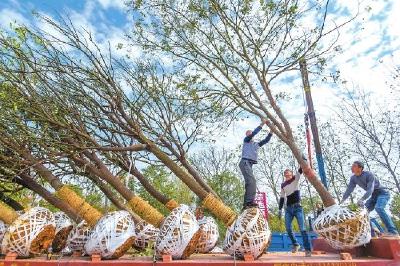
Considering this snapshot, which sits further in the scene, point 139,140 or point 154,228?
point 139,140

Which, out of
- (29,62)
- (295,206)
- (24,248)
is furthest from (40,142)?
(295,206)

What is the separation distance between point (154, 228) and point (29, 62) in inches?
185

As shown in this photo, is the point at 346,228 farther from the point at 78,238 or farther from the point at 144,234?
the point at 78,238


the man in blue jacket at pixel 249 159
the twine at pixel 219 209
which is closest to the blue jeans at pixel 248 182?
the man in blue jacket at pixel 249 159

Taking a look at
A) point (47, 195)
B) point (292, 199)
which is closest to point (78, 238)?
point (47, 195)

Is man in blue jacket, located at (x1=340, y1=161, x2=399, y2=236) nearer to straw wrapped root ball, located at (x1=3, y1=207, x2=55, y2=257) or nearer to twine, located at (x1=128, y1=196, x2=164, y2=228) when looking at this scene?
twine, located at (x1=128, y1=196, x2=164, y2=228)

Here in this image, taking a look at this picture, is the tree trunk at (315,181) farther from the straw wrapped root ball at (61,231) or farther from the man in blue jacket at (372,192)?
the straw wrapped root ball at (61,231)

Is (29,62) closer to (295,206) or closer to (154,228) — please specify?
(154,228)

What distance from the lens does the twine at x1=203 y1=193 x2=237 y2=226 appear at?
266 inches

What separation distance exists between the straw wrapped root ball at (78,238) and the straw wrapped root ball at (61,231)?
331mm

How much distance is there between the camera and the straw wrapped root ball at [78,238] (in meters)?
6.52

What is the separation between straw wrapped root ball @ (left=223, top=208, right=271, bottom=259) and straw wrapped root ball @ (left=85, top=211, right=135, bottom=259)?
1.59 m

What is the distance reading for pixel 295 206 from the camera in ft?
23.7

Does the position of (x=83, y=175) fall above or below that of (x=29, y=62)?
below
